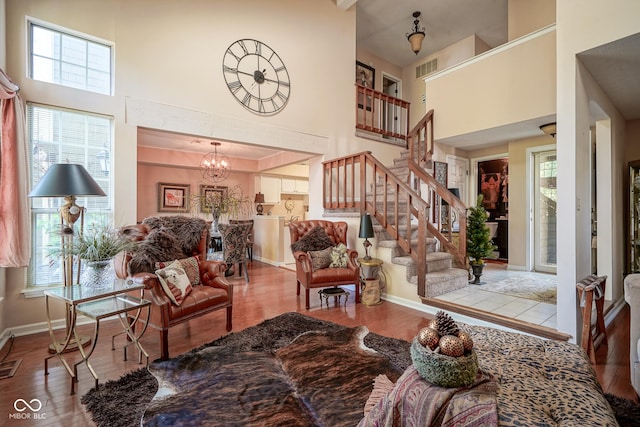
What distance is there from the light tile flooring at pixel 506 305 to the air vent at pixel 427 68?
18.8ft

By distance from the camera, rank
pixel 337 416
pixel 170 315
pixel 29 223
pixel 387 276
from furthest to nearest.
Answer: pixel 387 276, pixel 29 223, pixel 170 315, pixel 337 416

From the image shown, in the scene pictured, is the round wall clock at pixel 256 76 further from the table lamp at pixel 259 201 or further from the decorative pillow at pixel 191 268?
the table lamp at pixel 259 201

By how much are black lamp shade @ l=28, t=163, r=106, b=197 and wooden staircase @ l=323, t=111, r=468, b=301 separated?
10.5 feet

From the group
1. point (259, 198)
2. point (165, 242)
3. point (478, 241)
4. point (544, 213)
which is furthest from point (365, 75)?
point (165, 242)

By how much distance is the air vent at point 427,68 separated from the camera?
292 inches

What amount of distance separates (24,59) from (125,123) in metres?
0.94

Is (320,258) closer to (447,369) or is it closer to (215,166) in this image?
(447,369)

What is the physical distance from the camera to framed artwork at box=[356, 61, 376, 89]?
7225mm

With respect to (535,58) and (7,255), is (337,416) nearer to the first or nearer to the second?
(7,255)

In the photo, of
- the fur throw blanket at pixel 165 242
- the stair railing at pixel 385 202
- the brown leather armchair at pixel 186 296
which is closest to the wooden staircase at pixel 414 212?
the stair railing at pixel 385 202

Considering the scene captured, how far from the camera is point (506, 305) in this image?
11.0 feet

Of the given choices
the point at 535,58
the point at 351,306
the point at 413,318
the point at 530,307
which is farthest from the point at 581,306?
the point at 535,58

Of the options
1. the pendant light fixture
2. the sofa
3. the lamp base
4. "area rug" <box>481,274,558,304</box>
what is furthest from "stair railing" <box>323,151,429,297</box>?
the lamp base

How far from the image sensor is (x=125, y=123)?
3389 mm
